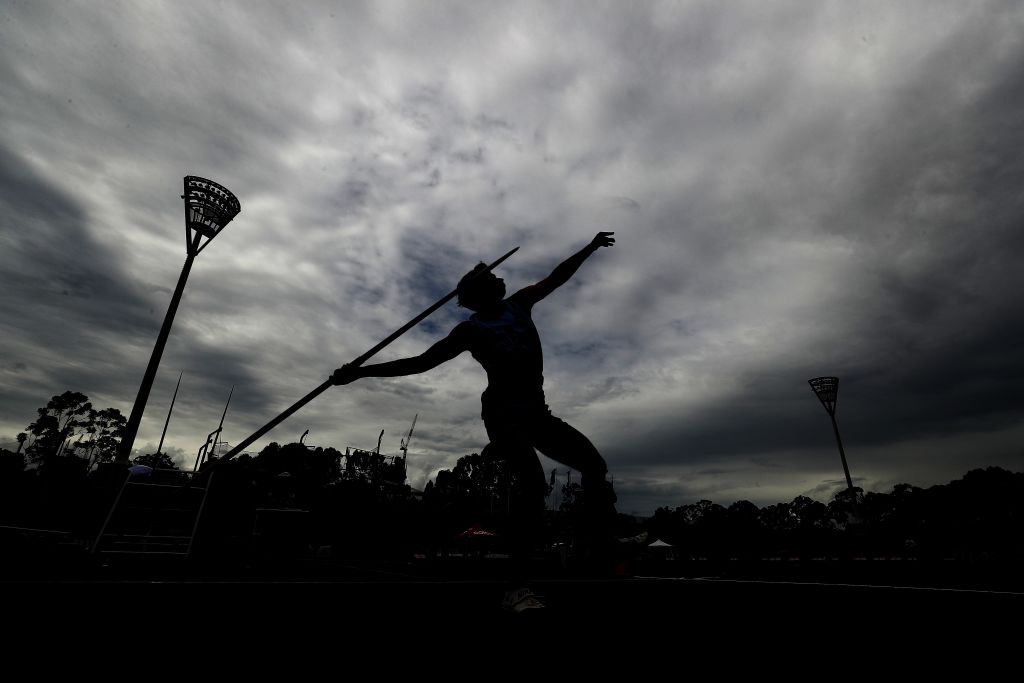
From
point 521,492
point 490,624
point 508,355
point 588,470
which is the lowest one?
point 490,624

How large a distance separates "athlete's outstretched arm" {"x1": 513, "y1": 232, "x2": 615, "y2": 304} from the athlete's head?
0.85 feet

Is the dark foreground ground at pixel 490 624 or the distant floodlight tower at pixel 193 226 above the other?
the distant floodlight tower at pixel 193 226

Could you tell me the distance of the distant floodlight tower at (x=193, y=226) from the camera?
11.9 meters

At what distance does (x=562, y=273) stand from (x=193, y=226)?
535 inches

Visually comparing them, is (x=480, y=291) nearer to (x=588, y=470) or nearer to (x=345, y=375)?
(x=345, y=375)

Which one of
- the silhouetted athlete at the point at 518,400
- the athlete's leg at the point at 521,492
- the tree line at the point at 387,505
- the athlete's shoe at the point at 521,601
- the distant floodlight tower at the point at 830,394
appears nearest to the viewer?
the athlete's shoe at the point at 521,601

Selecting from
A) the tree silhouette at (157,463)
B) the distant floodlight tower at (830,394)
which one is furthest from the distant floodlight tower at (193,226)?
the distant floodlight tower at (830,394)

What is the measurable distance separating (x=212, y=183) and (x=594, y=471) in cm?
1530

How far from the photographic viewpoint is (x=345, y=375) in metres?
3.45

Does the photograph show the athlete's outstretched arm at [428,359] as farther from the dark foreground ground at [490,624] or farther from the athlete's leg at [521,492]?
the dark foreground ground at [490,624]

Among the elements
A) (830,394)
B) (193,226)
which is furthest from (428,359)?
(830,394)

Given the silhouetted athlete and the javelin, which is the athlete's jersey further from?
the javelin

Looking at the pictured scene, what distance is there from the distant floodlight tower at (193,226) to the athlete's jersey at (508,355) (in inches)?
479

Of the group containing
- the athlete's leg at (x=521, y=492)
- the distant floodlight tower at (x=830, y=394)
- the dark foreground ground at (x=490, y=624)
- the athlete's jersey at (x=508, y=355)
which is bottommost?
the dark foreground ground at (x=490, y=624)
